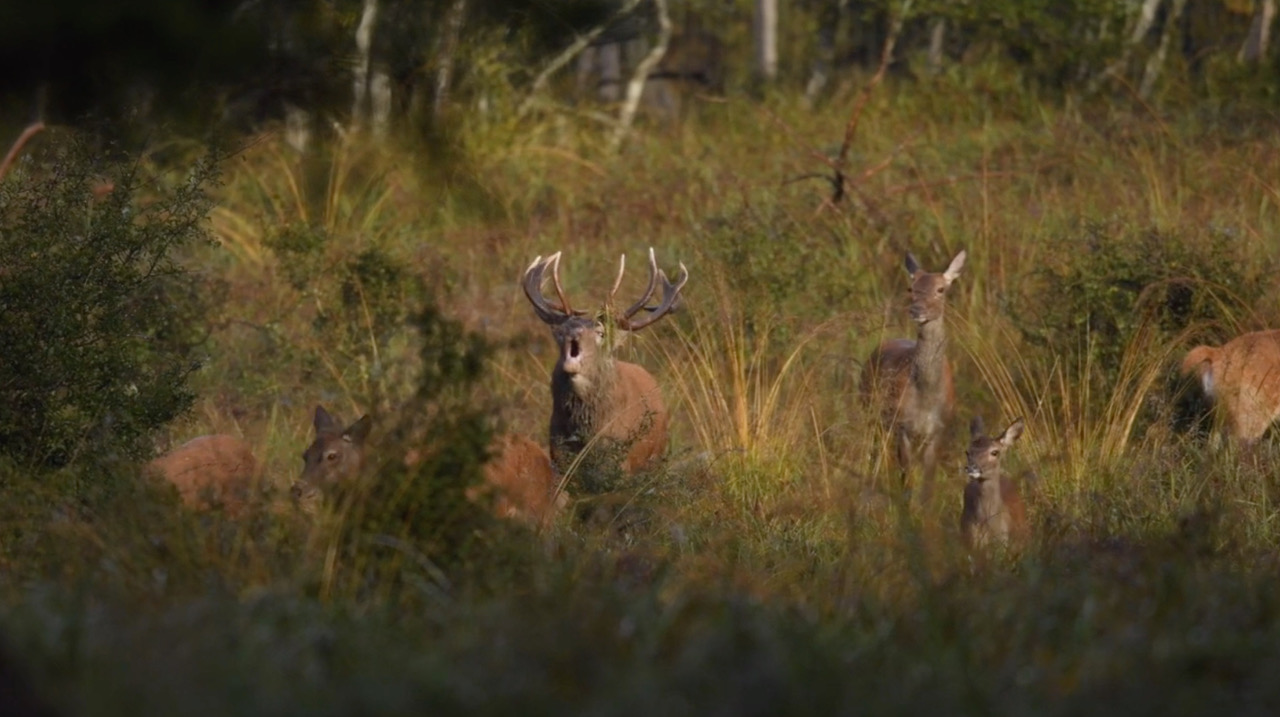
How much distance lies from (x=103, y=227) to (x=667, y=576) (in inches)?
120

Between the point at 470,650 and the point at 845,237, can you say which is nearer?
the point at 470,650

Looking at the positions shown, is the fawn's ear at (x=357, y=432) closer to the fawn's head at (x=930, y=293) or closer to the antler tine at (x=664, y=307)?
the antler tine at (x=664, y=307)

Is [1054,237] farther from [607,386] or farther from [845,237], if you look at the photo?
[607,386]

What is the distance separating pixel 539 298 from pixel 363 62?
4014 millimetres

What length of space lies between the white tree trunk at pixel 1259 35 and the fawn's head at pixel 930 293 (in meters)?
8.32

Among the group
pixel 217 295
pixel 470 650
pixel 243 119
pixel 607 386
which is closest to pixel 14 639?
pixel 470 650

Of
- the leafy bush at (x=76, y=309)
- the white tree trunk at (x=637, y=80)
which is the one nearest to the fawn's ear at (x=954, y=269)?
the leafy bush at (x=76, y=309)

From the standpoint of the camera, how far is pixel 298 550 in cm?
584

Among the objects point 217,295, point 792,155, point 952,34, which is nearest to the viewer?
point 217,295

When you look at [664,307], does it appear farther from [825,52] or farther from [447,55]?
[825,52]

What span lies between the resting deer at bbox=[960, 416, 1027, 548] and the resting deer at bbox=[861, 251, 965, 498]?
1.41 meters

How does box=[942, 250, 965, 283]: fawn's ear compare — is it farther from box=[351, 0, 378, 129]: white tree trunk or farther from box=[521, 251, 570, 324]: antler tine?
box=[351, 0, 378, 129]: white tree trunk

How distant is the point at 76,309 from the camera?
7754mm

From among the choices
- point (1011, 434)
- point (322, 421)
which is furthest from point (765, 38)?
point (322, 421)
